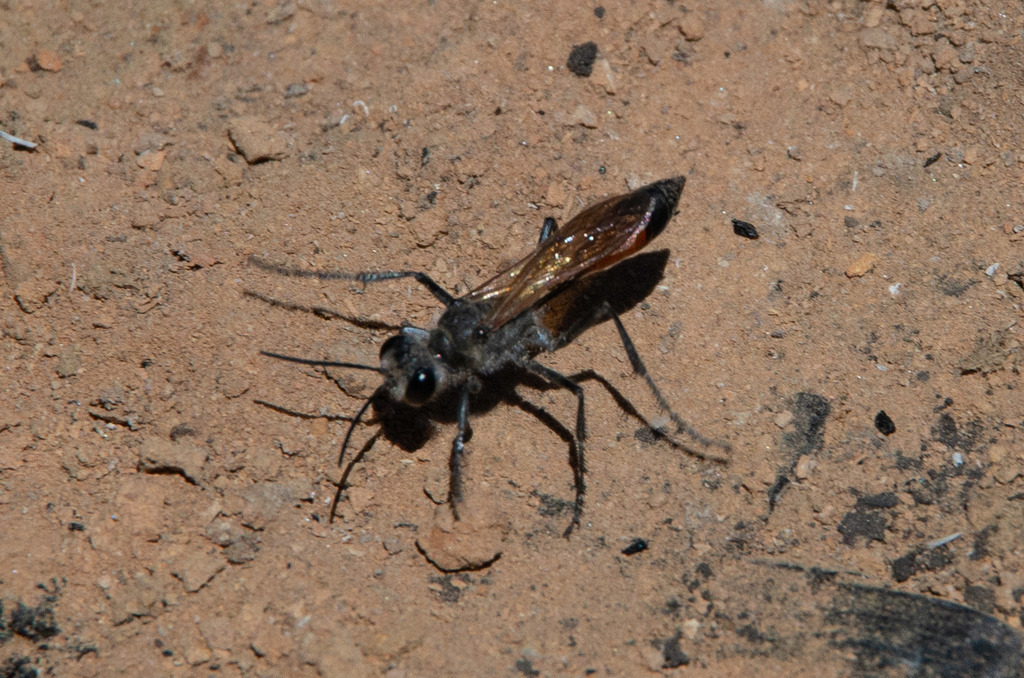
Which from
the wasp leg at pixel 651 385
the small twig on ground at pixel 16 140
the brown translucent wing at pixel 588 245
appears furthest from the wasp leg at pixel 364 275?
the small twig on ground at pixel 16 140

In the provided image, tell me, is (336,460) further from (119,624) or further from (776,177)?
(776,177)

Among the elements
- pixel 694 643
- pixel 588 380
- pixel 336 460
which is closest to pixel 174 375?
pixel 336 460

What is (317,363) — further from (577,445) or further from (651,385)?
(651,385)

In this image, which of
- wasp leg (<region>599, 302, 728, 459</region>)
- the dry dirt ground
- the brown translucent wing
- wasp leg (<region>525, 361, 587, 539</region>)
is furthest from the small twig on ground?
wasp leg (<region>599, 302, 728, 459</region>)

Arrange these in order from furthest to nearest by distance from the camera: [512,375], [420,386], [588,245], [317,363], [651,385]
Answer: [512,375] → [651,385] → [588,245] → [317,363] → [420,386]

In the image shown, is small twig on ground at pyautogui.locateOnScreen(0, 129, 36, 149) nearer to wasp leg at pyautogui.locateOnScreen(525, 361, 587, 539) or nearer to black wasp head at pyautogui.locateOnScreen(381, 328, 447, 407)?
black wasp head at pyautogui.locateOnScreen(381, 328, 447, 407)

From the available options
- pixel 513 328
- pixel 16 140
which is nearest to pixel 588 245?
pixel 513 328

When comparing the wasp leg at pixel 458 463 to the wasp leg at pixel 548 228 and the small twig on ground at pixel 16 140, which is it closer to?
the wasp leg at pixel 548 228
